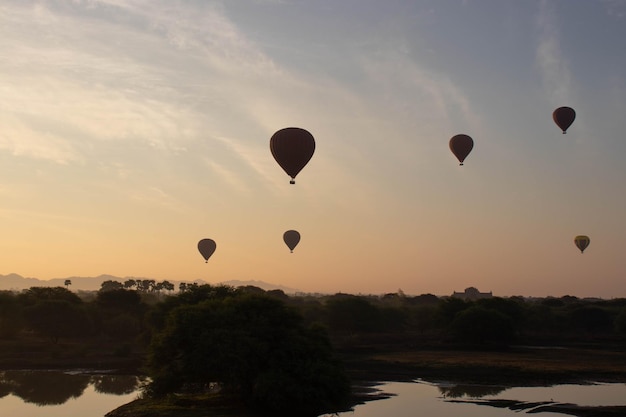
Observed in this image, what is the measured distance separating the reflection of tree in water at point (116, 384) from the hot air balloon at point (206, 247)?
38.7 m

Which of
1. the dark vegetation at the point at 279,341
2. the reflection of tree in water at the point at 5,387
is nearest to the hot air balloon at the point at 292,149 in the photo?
the dark vegetation at the point at 279,341

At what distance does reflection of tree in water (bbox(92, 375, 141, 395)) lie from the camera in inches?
2097

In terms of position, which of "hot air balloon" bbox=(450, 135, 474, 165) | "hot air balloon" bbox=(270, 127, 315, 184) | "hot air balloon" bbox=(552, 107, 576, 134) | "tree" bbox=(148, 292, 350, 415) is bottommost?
"tree" bbox=(148, 292, 350, 415)

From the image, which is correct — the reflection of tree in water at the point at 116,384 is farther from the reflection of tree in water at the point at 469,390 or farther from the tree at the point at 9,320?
the tree at the point at 9,320

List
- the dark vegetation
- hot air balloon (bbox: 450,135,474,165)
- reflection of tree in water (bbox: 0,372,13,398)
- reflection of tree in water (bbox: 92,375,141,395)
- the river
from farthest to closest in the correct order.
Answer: hot air balloon (bbox: 450,135,474,165), reflection of tree in water (bbox: 92,375,141,395), reflection of tree in water (bbox: 0,372,13,398), the river, the dark vegetation

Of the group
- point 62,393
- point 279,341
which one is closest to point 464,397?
point 279,341

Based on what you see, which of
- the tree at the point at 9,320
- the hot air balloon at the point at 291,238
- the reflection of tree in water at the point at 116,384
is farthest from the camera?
the hot air balloon at the point at 291,238

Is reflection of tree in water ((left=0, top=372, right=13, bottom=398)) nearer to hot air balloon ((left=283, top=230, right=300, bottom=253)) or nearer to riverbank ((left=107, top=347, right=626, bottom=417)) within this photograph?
riverbank ((left=107, top=347, right=626, bottom=417))

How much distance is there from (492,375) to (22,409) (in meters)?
39.0

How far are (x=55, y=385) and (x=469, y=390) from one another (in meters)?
34.0

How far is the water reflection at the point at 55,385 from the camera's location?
1987 inches

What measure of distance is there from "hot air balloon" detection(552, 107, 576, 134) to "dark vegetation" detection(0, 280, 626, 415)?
24.2 m

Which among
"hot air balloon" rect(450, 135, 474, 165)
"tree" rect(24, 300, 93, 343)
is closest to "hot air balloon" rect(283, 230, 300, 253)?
"tree" rect(24, 300, 93, 343)

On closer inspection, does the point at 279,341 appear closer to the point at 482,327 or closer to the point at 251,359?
the point at 251,359
